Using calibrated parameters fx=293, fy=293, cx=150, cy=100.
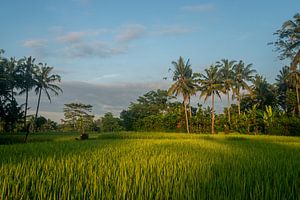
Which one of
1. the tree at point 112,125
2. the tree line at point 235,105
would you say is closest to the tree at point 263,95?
the tree line at point 235,105

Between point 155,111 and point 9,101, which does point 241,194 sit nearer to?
point 9,101

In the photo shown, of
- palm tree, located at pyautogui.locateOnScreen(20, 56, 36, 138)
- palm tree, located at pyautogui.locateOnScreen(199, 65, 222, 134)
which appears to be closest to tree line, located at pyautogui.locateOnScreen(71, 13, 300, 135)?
palm tree, located at pyautogui.locateOnScreen(199, 65, 222, 134)

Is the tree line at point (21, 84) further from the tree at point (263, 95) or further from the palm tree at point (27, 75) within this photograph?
the tree at point (263, 95)

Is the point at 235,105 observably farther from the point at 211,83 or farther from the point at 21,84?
the point at 21,84

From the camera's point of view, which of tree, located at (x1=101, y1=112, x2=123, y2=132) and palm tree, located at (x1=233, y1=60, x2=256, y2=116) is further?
tree, located at (x1=101, y1=112, x2=123, y2=132)

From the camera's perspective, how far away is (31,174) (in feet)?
15.1

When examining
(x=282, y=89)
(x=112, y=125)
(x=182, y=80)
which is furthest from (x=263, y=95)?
(x=112, y=125)

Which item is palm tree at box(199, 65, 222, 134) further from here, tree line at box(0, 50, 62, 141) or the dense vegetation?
tree line at box(0, 50, 62, 141)

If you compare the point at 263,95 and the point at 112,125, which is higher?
the point at 263,95

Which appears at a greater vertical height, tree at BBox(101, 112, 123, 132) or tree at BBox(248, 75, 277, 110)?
tree at BBox(248, 75, 277, 110)

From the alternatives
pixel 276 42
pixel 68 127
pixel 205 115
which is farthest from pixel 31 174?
pixel 68 127

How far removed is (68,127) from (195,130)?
32.7 meters

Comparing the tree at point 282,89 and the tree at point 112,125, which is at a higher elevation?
the tree at point 282,89

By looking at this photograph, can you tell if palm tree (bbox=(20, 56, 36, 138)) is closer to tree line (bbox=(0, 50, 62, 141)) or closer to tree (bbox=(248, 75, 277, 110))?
tree line (bbox=(0, 50, 62, 141))
